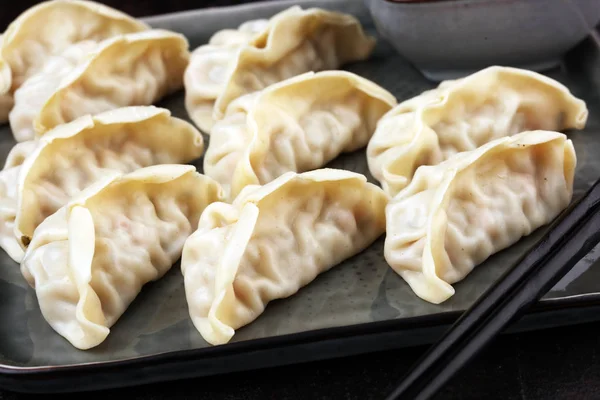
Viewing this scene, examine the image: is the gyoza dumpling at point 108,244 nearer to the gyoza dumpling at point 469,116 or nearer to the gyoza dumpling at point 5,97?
the gyoza dumpling at point 469,116

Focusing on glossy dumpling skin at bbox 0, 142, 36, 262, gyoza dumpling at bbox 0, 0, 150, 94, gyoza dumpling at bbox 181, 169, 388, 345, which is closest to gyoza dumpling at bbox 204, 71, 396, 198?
gyoza dumpling at bbox 181, 169, 388, 345

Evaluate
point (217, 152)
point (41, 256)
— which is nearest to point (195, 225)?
point (217, 152)

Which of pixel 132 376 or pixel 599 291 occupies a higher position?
pixel 599 291

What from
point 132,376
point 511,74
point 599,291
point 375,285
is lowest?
point 132,376

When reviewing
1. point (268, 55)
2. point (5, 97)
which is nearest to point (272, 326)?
point (268, 55)

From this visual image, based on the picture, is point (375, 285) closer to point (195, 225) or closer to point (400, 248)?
point (400, 248)

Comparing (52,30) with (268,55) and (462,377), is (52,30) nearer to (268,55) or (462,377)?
(268,55)
